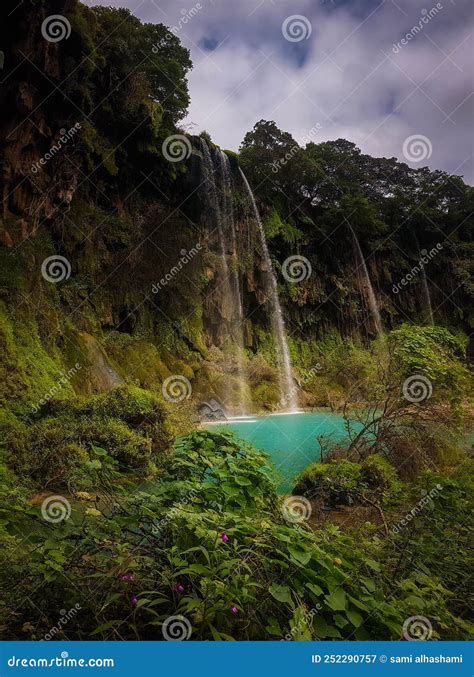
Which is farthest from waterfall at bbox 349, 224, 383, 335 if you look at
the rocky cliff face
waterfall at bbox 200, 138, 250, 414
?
waterfall at bbox 200, 138, 250, 414

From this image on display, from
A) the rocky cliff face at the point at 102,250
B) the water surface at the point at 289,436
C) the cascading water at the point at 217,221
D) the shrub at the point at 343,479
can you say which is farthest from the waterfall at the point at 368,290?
the shrub at the point at 343,479

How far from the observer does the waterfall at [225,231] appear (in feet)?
74.5

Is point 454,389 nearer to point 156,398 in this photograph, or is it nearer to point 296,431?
point 156,398

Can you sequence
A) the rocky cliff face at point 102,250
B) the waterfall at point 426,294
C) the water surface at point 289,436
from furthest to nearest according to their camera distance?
the waterfall at point 426,294
the rocky cliff face at point 102,250
the water surface at point 289,436

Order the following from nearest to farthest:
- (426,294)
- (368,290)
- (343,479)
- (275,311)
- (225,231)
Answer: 1. (343,479)
2. (225,231)
3. (275,311)
4. (368,290)
5. (426,294)

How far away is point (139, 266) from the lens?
17656 millimetres

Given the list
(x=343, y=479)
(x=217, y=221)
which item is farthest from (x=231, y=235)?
(x=343, y=479)

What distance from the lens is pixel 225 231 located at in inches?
941

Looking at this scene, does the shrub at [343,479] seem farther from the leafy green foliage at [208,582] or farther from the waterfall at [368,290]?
the waterfall at [368,290]

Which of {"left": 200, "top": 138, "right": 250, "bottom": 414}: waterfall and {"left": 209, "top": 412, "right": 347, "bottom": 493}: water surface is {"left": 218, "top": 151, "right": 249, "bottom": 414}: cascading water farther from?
{"left": 209, "top": 412, "right": 347, "bottom": 493}: water surface

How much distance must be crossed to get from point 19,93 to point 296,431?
12.0m

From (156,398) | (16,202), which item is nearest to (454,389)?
(156,398)

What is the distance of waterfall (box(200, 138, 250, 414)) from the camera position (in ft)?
74.5

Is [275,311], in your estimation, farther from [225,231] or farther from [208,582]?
[208,582]
